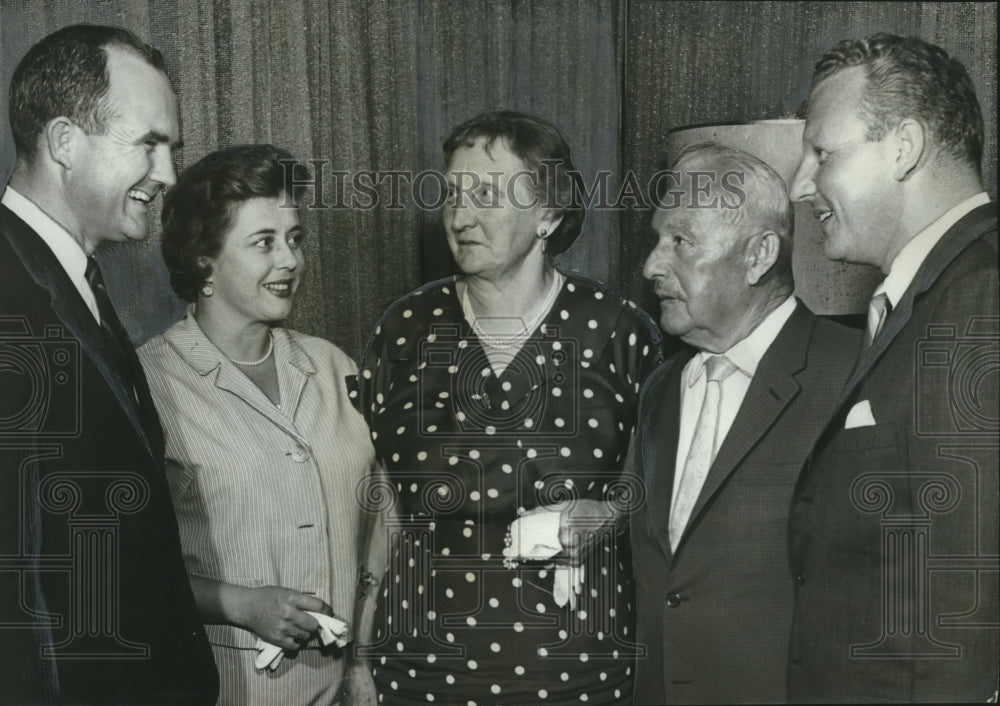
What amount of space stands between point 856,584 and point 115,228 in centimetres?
205

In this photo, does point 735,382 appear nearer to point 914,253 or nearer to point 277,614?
point 914,253

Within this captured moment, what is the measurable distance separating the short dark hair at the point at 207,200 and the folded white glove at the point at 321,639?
2.84ft

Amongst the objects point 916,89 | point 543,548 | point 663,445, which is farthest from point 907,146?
point 543,548

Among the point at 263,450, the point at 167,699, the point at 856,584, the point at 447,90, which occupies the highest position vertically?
the point at 447,90

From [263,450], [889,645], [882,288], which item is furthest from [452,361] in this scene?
[889,645]

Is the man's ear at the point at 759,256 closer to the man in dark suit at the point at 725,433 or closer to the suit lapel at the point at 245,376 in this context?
the man in dark suit at the point at 725,433

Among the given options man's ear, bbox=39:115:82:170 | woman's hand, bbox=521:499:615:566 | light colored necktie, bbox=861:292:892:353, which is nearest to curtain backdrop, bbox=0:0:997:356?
man's ear, bbox=39:115:82:170

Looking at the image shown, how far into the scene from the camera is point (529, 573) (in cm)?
322

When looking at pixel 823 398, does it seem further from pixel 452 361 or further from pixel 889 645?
pixel 452 361

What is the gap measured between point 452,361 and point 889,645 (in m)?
1.31

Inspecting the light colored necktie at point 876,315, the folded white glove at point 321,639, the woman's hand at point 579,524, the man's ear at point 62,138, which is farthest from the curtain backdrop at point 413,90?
the folded white glove at point 321,639

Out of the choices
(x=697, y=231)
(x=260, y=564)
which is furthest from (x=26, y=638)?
(x=697, y=231)

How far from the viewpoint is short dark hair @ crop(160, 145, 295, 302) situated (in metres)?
3.22

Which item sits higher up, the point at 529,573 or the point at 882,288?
the point at 882,288
